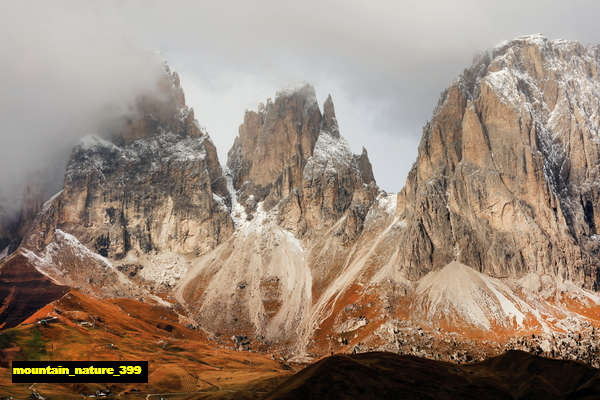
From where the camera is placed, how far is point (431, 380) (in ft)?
339

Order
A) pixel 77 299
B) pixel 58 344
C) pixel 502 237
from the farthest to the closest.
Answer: pixel 502 237, pixel 77 299, pixel 58 344

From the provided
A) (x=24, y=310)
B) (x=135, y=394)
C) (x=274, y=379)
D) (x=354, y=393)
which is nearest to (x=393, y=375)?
(x=354, y=393)

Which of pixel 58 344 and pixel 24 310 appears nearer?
pixel 58 344

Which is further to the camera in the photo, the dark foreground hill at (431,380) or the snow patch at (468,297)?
the snow patch at (468,297)

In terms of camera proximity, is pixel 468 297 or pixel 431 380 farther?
pixel 468 297

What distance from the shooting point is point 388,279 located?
19962 cm

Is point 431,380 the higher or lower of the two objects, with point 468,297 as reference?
lower

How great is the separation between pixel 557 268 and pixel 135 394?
157 m

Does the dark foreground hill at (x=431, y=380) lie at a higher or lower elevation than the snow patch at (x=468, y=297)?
lower

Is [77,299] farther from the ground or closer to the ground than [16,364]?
farther from the ground

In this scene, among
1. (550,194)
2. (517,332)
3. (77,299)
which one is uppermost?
(550,194)

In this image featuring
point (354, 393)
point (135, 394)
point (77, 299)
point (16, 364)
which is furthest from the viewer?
point (77, 299)

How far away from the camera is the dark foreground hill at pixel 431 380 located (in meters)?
91.6

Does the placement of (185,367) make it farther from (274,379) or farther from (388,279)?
(388,279)
